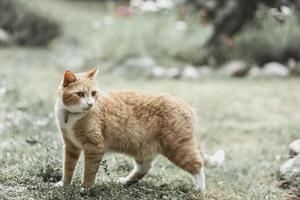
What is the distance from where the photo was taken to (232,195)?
15.1 ft

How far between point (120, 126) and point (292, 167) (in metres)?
1.72

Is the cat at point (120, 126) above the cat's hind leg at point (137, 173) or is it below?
above

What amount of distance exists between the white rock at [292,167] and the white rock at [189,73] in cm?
449

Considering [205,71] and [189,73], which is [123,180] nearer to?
[189,73]

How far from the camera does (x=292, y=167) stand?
4.96 meters

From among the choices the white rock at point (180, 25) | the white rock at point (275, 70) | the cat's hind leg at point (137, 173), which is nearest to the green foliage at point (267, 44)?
the white rock at point (275, 70)

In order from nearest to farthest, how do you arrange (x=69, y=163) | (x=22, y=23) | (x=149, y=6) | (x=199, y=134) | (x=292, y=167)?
1. (x=69, y=163)
2. (x=292, y=167)
3. (x=199, y=134)
4. (x=149, y=6)
5. (x=22, y=23)

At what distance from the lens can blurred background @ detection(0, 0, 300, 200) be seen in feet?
15.5

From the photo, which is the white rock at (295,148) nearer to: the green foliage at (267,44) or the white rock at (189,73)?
the white rock at (189,73)

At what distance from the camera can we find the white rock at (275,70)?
31.8 ft

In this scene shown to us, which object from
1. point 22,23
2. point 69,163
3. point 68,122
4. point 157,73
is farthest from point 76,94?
point 22,23

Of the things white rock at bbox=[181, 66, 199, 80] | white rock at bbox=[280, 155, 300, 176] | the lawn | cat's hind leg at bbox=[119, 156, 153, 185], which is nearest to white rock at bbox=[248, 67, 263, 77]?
the lawn

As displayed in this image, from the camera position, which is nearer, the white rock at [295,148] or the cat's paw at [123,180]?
the cat's paw at [123,180]

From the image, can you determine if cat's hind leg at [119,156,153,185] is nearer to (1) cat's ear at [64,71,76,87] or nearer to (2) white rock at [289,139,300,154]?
(1) cat's ear at [64,71,76,87]
